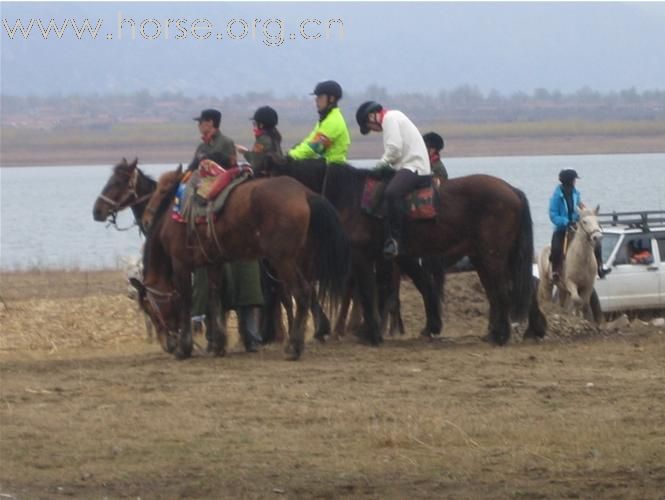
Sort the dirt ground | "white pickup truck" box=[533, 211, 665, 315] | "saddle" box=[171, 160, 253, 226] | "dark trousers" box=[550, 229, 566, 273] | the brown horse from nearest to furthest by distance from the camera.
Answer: the dirt ground → the brown horse → "saddle" box=[171, 160, 253, 226] → "dark trousers" box=[550, 229, 566, 273] → "white pickup truck" box=[533, 211, 665, 315]

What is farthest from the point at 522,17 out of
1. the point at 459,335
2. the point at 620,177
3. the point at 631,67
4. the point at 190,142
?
the point at 459,335

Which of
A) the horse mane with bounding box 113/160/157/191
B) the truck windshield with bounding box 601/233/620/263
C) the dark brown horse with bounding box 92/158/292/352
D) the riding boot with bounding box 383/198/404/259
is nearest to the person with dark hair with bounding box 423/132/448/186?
the riding boot with bounding box 383/198/404/259

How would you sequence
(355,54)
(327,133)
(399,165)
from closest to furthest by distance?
(399,165)
(327,133)
(355,54)

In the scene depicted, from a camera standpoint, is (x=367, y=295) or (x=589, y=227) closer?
(x=367, y=295)

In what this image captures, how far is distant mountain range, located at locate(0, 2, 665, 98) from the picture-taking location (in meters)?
136

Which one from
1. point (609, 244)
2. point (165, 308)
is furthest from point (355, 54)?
point (165, 308)

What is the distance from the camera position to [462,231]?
50.4ft

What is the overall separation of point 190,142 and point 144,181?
185ft

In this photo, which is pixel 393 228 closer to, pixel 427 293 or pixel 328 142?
pixel 328 142

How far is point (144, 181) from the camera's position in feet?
53.4

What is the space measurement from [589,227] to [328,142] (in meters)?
4.61

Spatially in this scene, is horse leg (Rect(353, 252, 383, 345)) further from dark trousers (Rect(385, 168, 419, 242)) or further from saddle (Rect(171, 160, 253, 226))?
saddle (Rect(171, 160, 253, 226))

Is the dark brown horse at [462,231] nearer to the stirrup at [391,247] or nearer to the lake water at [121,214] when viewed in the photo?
the stirrup at [391,247]

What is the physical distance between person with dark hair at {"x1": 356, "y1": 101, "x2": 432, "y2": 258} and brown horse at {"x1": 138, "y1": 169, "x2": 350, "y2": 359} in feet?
3.52
